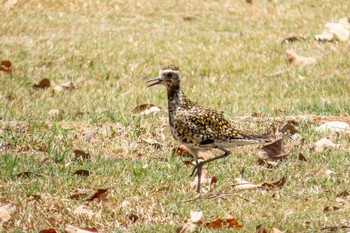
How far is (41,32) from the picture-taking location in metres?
14.0

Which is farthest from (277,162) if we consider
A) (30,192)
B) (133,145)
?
(30,192)

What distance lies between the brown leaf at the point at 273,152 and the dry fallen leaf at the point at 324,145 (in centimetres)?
43

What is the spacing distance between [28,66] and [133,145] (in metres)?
4.29

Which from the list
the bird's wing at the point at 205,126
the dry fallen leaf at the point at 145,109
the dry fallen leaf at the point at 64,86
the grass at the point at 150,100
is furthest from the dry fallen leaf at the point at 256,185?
the dry fallen leaf at the point at 64,86

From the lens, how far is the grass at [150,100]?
648 cm

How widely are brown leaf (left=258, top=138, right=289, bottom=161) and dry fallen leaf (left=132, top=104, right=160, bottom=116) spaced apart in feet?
7.02

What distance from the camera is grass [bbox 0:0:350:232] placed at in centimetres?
648

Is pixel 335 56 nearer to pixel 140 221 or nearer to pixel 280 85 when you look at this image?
pixel 280 85

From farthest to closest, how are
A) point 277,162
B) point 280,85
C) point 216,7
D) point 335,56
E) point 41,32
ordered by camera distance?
point 216,7 < point 41,32 < point 335,56 < point 280,85 < point 277,162

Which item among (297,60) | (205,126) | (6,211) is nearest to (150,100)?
(297,60)

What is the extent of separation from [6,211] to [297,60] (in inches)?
282

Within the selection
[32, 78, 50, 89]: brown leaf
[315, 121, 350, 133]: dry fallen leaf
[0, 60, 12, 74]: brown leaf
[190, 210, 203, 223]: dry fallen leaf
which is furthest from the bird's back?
[0, 60, 12, 74]: brown leaf

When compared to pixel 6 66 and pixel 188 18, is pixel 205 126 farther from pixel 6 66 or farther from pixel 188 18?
pixel 188 18

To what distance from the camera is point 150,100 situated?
1070 cm
